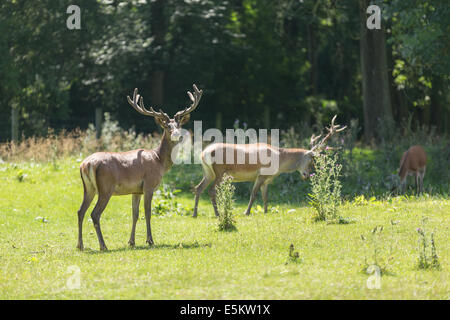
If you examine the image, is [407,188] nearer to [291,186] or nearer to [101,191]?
[291,186]

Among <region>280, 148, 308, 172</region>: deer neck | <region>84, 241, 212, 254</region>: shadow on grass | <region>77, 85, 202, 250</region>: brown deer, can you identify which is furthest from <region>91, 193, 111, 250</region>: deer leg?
<region>280, 148, 308, 172</region>: deer neck

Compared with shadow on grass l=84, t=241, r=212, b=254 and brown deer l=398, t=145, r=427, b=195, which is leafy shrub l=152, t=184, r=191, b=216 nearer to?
shadow on grass l=84, t=241, r=212, b=254

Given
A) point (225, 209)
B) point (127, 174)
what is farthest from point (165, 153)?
point (225, 209)

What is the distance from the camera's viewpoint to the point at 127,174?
34.6 ft

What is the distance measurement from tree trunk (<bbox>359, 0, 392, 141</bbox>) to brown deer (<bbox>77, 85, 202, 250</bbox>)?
13231 mm

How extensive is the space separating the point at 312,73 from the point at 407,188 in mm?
18442

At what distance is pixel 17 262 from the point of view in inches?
375

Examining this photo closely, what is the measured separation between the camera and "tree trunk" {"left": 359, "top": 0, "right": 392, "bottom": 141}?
23119 millimetres

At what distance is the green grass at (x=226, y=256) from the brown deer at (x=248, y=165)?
763mm

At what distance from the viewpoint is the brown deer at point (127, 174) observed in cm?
1027

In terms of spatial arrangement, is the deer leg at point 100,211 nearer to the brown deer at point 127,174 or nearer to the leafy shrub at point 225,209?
the brown deer at point 127,174

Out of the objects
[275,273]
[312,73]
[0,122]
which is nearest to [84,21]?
[0,122]

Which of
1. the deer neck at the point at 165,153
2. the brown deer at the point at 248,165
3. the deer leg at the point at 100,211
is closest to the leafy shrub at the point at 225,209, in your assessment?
the deer neck at the point at 165,153

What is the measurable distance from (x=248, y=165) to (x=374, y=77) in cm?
1008
